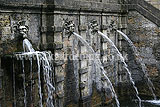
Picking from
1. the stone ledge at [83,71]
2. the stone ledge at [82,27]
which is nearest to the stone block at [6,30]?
the stone ledge at [82,27]

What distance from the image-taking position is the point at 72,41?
398 inches

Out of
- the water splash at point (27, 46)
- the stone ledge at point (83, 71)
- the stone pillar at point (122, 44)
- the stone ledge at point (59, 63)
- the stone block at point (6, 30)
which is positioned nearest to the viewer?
the stone block at point (6, 30)

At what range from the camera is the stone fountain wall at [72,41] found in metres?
7.67

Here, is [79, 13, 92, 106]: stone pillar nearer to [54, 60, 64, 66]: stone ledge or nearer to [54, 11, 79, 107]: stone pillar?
[54, 11, 79, 107]: stone pillar

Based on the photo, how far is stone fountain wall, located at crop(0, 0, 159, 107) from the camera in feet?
25.2

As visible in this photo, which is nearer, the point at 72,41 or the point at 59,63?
the point at 59,63

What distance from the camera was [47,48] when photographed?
8.90 meters

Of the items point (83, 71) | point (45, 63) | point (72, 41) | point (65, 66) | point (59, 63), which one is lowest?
point (83, 71)

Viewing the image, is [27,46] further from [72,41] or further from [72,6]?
[72,6]

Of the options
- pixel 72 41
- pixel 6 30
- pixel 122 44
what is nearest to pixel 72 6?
pixel 72 41

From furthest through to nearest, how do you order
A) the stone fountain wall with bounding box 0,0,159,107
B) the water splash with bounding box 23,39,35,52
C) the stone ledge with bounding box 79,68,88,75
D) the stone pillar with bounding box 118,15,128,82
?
the stone pillar with bounding box 118,15,128,82
the stone ledge with bounding box 79,68,88,75
the water splash with bounding box 23,39,35,52
the stone fountain wall with bounding box 0,0,159,107

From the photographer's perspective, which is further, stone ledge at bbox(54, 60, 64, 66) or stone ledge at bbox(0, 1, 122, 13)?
stone ledge at bbox(54, 60, 64, 66)

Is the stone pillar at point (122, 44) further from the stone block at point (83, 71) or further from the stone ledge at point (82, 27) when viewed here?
the stone ledge at point (82, 27)

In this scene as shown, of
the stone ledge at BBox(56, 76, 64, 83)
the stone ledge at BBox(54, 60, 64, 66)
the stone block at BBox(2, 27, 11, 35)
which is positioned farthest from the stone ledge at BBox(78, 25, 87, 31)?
the stone block at BBox(2, 27, 11, 35)
